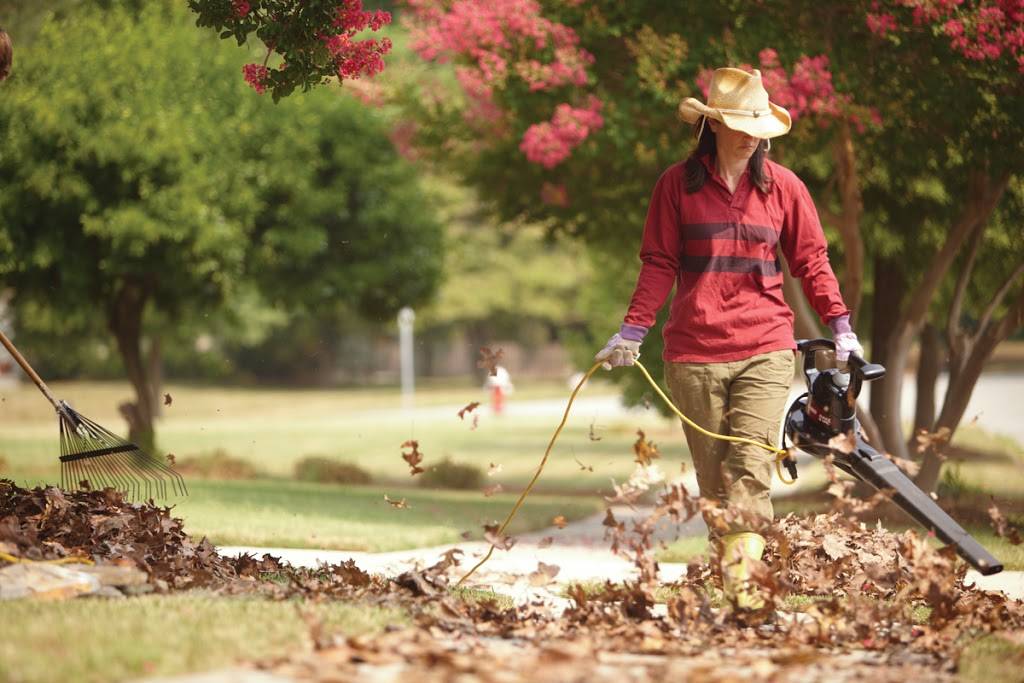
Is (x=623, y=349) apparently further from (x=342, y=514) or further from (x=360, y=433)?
(x=360, y=433)

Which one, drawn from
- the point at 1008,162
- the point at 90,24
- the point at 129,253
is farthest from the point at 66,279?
the point at 1008,162

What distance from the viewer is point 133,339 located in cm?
1886

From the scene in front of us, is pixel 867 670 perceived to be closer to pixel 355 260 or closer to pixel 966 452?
pixel 355 260

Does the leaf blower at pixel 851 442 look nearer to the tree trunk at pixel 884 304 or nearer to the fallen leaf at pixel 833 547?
the fallen leaf at pixel 833 547

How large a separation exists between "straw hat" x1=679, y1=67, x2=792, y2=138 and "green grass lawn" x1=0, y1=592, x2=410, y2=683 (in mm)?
2474

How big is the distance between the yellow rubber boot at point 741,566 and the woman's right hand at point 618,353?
85 centimetres

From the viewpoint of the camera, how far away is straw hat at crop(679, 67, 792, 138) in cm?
598

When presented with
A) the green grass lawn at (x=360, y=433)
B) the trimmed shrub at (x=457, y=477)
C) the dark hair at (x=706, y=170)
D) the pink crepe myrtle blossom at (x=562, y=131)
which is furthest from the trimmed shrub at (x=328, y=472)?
the dark hair at (x=706, y=170)

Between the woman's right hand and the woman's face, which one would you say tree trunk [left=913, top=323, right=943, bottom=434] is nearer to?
the woman's face

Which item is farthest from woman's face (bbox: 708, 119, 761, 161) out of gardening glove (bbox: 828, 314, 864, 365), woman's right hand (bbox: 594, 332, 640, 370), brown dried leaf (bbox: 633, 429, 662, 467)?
brown dried leaf (bbox: 633, 429, 662, 467)

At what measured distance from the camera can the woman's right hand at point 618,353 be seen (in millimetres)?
5863

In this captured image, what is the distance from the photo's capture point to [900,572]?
6.63m

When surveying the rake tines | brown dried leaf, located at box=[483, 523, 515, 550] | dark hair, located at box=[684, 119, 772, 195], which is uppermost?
dark hair, located at box=[684, 119, 772, 195]

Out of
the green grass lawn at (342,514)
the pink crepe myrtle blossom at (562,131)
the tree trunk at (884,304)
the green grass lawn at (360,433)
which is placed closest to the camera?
the green grass lawn at (342,514)
